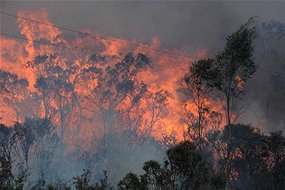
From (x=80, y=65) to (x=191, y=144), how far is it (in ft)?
231

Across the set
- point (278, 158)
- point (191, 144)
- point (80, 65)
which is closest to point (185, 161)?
point (191, 144)

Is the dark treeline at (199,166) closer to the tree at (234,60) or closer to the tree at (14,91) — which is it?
the tree at (234,60)

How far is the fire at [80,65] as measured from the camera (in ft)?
282

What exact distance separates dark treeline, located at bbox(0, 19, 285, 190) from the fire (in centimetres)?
238

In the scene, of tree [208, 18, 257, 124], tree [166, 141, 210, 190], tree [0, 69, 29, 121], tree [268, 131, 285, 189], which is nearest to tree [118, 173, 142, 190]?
tree [166, 141, 210, 190]

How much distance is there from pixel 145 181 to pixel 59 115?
6856 centimetres

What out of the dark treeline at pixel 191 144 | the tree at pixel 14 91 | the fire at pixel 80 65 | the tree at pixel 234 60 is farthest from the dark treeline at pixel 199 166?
the tree at pixel 14 91

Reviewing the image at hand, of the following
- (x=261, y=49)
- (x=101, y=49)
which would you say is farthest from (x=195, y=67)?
(x=261, y=49)

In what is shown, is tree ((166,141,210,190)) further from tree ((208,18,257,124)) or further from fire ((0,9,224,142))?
A: fire ((0,9,224,142))

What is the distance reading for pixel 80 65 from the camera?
88.8 m

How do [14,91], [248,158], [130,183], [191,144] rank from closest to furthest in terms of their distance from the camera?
[130,183], [191,144], [248,158], [14,91]

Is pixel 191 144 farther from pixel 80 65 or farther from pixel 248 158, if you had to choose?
pixel 80 65

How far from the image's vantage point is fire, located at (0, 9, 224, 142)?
8581 cm

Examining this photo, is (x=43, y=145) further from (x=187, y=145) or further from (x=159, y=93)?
(x=187, y=145)
